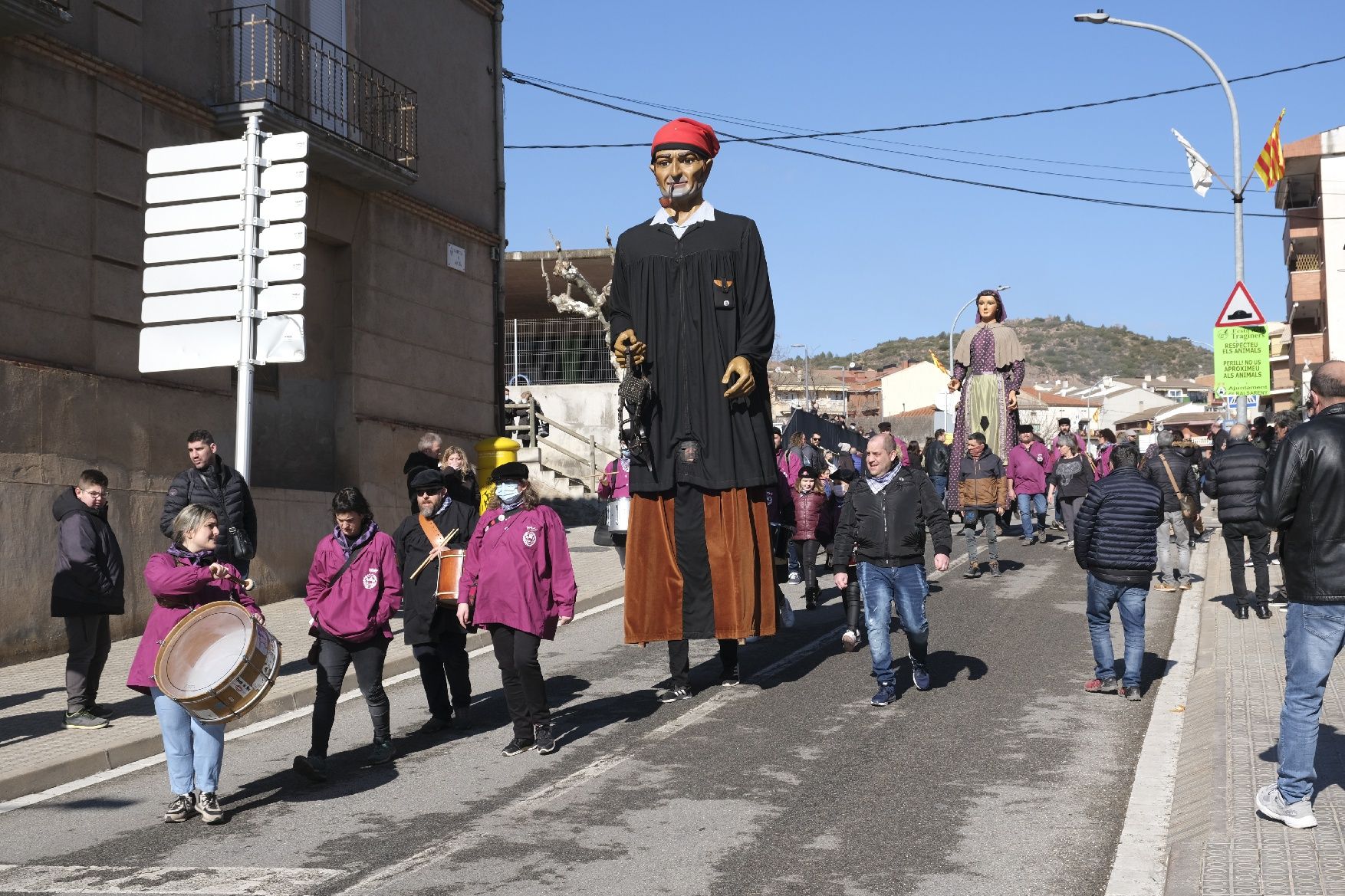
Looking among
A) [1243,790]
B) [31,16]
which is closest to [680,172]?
[1243,790]

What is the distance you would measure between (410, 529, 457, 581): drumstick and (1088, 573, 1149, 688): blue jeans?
4305mm

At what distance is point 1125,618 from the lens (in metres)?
9.77

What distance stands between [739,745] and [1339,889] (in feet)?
12.6

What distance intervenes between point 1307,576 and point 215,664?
5087 mm

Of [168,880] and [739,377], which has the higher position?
[739,377]

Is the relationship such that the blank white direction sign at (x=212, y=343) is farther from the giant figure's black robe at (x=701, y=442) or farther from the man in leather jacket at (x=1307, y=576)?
the man in leather jacket at (x=1307, y=576)

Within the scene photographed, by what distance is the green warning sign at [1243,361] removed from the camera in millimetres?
16812

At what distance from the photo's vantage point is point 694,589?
402 inches

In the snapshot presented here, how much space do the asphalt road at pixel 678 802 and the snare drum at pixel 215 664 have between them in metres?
0.62

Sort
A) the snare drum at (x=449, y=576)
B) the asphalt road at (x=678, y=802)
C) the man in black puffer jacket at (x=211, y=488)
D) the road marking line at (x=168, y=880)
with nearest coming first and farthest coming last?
the road marking line at (x=168, y=880) → the asphalt road at (x=678, y=802) → the snare drum at (x=449, y=576) → the man in black puffer jacket at (x=211, y=488)

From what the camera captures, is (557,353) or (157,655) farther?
(557,353)

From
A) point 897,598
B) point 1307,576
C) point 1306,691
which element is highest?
point 1307,576

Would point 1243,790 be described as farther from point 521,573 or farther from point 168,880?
point 168,880

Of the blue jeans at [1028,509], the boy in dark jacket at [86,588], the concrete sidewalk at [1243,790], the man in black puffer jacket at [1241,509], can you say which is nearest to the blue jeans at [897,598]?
the concrete sidewalk at [1243,790]
